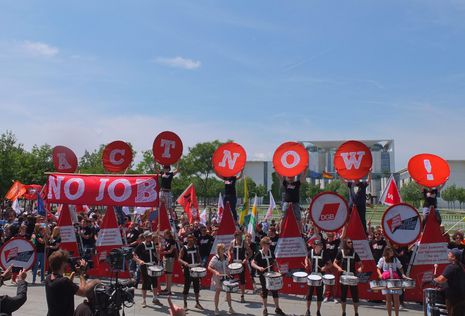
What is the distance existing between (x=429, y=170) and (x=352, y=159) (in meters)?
2.59

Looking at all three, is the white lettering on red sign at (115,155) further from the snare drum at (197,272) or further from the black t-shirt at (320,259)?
the black t-shirt at (320,259)

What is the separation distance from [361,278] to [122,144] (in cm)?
1004

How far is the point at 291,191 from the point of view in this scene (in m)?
15.5

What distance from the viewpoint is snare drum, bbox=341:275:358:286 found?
11.4m

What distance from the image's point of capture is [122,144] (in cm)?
1814

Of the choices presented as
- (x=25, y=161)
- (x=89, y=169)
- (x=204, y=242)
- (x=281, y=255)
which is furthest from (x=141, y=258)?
(x=89, y=169)

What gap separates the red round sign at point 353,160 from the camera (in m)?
15.0

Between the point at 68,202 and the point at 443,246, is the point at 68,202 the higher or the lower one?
the higher one

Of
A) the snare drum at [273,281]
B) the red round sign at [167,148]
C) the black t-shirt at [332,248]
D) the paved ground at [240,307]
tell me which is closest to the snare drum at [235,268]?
the snare drum at [273,281]

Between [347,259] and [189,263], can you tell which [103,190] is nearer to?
[189,263]

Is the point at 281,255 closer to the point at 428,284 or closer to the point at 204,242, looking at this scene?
the point at 204,242

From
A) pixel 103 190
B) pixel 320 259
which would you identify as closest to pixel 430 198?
pixel 320 259

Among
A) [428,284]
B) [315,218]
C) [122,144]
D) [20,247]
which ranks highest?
[122,144]

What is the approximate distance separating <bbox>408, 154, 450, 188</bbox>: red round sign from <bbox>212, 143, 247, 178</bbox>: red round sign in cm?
567
